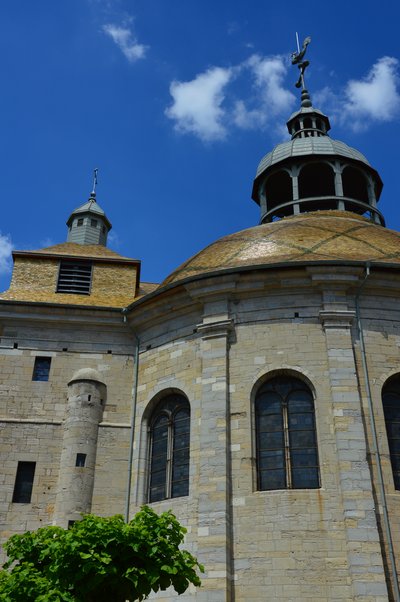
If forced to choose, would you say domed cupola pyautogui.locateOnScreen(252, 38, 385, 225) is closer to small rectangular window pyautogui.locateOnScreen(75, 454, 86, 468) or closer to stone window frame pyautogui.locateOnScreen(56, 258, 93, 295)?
stone window frame pyautogui.locateOnScreen(56, 258, 93, 295)

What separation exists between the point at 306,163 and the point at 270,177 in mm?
1565

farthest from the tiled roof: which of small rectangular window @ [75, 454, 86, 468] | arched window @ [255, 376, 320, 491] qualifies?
arched window @ [255, 376, 320, 491]

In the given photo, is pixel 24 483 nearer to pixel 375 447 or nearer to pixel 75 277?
pixel 75 277

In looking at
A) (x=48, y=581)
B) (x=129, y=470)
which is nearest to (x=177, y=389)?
(x=129, y=470)

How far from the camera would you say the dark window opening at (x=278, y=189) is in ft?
75.7


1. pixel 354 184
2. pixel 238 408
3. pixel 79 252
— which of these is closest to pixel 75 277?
pixel 79 252

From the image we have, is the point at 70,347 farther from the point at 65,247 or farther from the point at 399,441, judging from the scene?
the point at 399,441

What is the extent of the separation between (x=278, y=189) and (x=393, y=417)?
1275 cm

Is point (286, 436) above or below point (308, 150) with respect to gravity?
below

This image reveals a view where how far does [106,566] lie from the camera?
861cm

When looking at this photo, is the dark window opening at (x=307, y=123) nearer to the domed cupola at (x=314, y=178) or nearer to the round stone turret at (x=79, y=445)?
the domed cupola at (x=314, y=178)

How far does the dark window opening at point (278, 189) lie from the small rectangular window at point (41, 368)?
10.7 meters

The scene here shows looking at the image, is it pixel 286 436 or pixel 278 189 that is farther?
pixel 278 189

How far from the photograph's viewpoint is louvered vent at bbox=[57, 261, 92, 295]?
1773 centimetres
